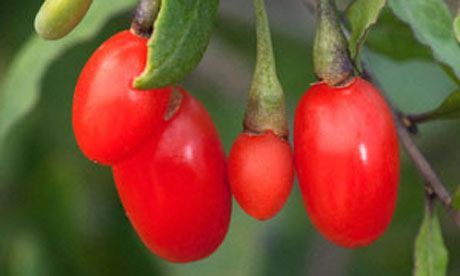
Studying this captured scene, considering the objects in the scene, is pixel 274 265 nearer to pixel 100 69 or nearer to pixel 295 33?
pixel 295 33

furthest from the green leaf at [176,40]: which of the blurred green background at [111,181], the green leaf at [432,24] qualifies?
the blurred green background at [111,181]

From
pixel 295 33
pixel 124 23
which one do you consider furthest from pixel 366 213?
pixel 295 33

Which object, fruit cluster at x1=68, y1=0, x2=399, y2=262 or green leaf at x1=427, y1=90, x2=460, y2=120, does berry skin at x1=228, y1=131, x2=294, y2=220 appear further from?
green leaf at x1=427, y1=90, x2=460, y2=120

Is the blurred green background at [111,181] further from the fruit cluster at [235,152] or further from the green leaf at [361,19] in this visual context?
the fruit cluster at [235,152]

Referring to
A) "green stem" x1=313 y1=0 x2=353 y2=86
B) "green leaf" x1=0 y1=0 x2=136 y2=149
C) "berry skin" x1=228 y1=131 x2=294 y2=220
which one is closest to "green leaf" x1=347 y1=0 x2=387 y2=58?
"green stem" x1=313 y1=0 x2=353 y2=86

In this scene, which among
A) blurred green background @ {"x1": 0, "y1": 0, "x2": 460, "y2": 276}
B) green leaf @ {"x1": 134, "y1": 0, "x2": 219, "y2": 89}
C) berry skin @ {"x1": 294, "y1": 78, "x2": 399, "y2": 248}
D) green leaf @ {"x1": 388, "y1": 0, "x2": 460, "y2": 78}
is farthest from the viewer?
blurred green background @ {"x1": 0, "y1": 0, "x2": 460, "y2": 276}

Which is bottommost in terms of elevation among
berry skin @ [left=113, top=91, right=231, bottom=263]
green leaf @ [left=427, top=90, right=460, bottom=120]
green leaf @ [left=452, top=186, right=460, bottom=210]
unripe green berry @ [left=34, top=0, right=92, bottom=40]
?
green leaf @ [left=452, top=186, right=460, bottom=210]
